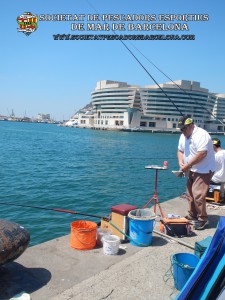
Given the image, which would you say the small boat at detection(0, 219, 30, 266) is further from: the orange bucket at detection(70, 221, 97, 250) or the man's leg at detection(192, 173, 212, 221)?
the man's leg at detection(192, 173, 212, 221)

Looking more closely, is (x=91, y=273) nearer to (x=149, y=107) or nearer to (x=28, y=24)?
(x=28, y=24)

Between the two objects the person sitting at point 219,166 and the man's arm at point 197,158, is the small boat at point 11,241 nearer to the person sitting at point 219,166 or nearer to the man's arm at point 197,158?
the man's arm at point 197,158

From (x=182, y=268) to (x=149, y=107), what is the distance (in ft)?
454

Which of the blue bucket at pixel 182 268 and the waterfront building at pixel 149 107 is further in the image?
the waterfront building at pixel 149 107

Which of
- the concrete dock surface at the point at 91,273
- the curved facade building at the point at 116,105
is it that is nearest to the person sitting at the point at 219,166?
the concrete dock surface at the point at 91,273

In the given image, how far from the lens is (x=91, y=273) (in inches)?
164

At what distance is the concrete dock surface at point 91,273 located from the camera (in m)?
3.67

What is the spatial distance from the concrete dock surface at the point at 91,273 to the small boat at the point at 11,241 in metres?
0.34

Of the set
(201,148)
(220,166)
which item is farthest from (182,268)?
(220,166)

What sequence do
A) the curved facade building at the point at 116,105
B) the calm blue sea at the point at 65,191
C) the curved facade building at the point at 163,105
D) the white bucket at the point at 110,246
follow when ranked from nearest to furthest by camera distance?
the white bucket at the point at 110,246 < the calm blue sea at the point at 65,191 < the curved facade building at the point at 163,105 < the curved facade building at the point at 116,105

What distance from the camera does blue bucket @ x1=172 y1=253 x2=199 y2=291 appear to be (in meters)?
3.69

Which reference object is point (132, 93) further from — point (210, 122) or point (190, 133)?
point (190, 133)

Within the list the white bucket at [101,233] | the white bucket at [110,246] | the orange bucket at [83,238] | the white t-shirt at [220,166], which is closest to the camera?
the white bucket at [110,246]

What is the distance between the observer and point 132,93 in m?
147
